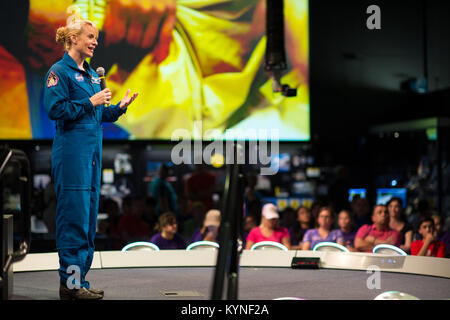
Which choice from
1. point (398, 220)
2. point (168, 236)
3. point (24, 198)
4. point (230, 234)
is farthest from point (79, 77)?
point (398, 220)

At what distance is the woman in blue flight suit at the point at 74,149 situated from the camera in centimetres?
312

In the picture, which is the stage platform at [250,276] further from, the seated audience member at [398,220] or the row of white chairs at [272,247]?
the seated audience member at [398,220]

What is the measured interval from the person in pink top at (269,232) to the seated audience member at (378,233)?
26.6 inches

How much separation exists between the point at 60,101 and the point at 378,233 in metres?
3.69

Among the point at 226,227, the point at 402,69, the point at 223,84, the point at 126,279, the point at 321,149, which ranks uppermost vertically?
the point at 402,69

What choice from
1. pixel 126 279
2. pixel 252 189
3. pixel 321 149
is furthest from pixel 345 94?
pixel 126 279

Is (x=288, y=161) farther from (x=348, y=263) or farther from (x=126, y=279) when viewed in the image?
(x=126, y=279)

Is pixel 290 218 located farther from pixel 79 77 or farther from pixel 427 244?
pixel 79 77

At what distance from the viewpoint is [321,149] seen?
37.1 feet

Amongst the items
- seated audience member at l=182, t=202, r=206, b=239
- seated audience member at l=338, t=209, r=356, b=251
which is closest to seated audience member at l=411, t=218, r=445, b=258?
seated audience member at l=338, t=209, r=356, b=251

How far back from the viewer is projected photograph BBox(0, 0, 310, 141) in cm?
768

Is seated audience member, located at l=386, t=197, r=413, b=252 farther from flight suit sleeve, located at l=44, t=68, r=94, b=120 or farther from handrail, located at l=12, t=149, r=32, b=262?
handrail, located at l=12, t=149, r=32, b=262

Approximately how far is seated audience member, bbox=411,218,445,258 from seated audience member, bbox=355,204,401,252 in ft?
1.19
